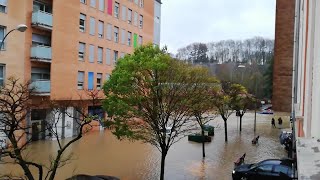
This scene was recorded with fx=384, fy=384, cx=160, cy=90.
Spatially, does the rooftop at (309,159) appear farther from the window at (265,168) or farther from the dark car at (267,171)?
the window at (265,168)

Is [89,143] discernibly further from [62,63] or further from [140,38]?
[140,38]

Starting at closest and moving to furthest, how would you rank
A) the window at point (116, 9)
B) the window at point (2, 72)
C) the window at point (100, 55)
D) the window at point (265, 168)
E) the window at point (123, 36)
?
the window at point (265, 168) → the window at point (2, 72) → the window at point (100, 55) → the window at point (116, 9) → the window at point (123, 36)

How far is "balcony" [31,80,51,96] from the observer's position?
29891 millimetres

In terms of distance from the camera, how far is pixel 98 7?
125 ft

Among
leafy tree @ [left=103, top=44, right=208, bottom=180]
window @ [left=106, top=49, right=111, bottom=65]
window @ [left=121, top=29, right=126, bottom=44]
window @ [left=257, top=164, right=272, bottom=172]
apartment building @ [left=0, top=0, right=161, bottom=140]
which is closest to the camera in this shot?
window @ [left=257, top=164, right=272, bottom=172]

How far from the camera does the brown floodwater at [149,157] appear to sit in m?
20.5

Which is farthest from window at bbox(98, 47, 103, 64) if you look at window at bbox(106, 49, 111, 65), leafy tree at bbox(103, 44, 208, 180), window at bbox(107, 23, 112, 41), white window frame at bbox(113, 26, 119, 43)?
leafy tree at bbox(103, 44, 208, 180)

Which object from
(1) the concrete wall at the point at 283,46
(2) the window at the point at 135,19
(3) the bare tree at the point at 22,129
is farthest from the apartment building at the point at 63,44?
(1) the concrete wall at the point at 283,46

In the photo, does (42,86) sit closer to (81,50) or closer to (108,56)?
(81,50)

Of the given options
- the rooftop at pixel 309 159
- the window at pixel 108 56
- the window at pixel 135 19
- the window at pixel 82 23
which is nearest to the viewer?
the rooftop at pixel 309 159

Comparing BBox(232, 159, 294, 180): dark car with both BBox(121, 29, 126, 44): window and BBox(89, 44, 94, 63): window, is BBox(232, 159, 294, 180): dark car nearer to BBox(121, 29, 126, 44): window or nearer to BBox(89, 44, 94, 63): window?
BBox(89, 44, 94, 63): window

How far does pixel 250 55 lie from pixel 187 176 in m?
107

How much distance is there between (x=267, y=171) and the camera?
17156mm

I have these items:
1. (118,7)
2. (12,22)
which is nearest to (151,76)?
(12,22)
